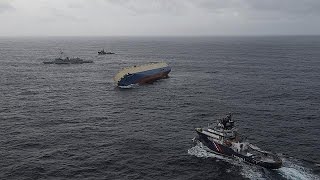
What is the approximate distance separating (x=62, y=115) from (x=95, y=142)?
28912mm

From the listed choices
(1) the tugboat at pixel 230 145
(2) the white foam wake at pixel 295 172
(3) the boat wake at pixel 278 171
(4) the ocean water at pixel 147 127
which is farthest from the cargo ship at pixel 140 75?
(2) the white foam wake at pixel 295 172

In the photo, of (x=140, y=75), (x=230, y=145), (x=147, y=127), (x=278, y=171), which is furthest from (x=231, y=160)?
(x=140, y=75)

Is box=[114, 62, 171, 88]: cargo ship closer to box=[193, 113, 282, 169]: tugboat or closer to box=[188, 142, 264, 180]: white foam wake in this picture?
box=[188, 142, 264, 180]: white foam wake

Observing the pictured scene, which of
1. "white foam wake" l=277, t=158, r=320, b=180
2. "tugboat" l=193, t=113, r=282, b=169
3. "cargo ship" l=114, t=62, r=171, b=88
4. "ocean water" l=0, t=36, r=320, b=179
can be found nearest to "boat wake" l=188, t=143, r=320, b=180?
"white foam wake" l=277, t=158, r=320, b=180

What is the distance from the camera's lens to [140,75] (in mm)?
173000

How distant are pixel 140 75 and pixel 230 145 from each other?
324ft

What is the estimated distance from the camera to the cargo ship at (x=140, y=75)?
163250 millimetres

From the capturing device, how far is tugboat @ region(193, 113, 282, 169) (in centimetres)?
7419

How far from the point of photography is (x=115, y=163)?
A: 76688mm

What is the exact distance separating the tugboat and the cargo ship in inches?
3266

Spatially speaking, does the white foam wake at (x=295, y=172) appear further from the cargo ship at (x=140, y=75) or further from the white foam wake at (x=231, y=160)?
the cargo ship at (x=140, y=75)

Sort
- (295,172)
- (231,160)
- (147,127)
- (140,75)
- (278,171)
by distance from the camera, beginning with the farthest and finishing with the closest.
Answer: (140,75)
(147,127)
(231,160)
(278,171)
(295,172)

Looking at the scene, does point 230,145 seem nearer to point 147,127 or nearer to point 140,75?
point 147,127

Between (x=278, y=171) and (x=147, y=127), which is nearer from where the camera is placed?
(x=278, y=171)
